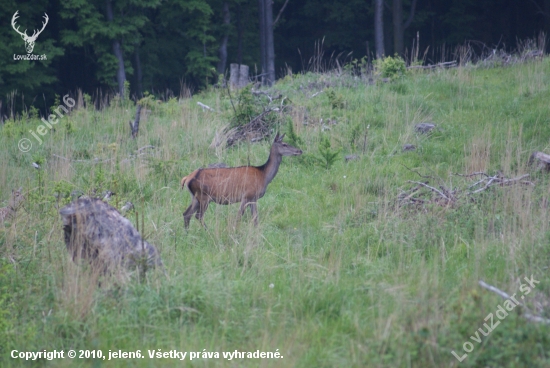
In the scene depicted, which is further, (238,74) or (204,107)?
(238,74)

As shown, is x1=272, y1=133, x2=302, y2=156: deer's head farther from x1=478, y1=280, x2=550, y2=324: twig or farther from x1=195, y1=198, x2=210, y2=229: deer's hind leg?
x1=478, y1=280, x2=550, y2=324: twig

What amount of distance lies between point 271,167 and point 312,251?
7.01 feet

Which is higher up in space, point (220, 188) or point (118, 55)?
point (118, 55)

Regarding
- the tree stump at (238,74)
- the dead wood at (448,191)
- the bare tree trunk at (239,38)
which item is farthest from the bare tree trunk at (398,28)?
the dead wood at (448,191)

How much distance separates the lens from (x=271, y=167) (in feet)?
26.8

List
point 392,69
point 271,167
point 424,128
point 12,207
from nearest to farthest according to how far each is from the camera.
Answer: point 12,207 < point 271,167 < point 424,128 < point 392,69

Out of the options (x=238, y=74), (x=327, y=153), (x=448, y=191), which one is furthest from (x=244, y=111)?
(x=238, y=74)

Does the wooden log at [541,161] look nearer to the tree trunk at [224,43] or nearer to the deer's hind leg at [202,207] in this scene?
the deer's hind leg at [202,207]

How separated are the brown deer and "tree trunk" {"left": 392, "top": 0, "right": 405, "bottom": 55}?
19.3 metres

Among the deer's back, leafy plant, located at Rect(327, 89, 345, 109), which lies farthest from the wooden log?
leafy plant, located at Rect(327, 89, 345, 109)

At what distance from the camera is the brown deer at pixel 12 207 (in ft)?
21.6

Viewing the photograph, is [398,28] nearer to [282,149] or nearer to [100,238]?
[282,149]

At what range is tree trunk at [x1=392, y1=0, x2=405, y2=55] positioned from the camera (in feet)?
79.2

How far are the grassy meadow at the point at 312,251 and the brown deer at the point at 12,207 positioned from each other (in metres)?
0.12
